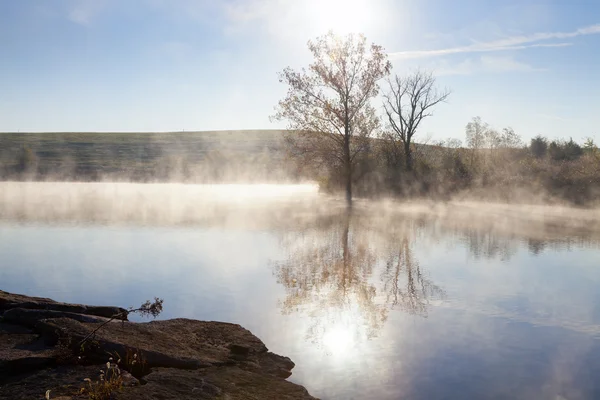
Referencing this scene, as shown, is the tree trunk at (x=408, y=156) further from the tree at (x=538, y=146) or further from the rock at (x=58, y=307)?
the rock at (x=58, y=307)

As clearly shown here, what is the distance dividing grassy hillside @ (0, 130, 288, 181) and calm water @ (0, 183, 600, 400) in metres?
71.5

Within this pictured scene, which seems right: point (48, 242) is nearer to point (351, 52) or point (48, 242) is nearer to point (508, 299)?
point (508, 299)

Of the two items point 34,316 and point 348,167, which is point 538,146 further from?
point 34,316

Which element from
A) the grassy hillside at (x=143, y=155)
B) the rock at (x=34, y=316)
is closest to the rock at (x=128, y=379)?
the rock at (x=34, y=316)

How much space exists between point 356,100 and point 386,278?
3101 cm

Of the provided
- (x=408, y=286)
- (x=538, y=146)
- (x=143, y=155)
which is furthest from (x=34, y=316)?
(x=143, y=155)

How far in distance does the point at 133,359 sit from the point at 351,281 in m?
7.82

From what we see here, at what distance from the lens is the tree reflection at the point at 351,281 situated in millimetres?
11305

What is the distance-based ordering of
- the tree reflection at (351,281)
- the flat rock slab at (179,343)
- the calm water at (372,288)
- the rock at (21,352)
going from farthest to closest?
the tree reflection at (351,281)
the calm water at (372,288)
the flat rock slab at (179,343)
the rock at (21,352)

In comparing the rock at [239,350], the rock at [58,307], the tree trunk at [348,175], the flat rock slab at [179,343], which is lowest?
the rock at [239,350]

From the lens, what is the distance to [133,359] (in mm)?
8016

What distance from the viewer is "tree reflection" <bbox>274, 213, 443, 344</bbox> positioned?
1130cm

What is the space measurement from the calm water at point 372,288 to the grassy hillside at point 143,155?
7146 centimetres

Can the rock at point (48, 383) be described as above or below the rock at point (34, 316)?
below
